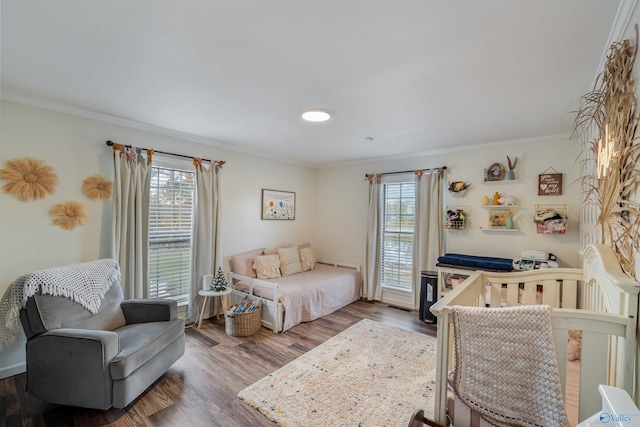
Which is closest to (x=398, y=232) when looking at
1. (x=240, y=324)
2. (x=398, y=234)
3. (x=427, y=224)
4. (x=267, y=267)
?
(x=398, y=234)

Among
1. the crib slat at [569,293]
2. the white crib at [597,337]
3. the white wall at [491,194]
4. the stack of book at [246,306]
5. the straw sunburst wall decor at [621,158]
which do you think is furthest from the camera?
the stack of book at [246,306]

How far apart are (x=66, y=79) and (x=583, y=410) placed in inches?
142

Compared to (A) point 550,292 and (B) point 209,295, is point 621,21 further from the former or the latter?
(B) point 209,295

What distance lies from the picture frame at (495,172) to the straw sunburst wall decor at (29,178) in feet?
15.7

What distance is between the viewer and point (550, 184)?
3.19 metres

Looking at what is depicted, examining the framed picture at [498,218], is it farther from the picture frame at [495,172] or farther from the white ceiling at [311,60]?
the white ceiling at [311,60]

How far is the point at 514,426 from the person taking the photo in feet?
3.72

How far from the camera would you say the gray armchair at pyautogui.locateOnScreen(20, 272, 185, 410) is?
1875mm

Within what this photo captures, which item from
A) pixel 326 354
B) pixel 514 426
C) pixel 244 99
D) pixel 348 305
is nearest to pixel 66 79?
pixel 244 99

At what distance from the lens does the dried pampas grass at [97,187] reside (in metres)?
2.71

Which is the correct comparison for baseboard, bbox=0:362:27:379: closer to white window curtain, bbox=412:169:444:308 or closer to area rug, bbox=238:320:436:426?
area rug, bbox=238:320:436:426

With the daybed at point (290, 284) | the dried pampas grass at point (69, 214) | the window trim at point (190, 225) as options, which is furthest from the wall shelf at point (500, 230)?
the dried pampas grass at point (69, 214)

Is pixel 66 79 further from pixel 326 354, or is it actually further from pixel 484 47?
pixel 326 354

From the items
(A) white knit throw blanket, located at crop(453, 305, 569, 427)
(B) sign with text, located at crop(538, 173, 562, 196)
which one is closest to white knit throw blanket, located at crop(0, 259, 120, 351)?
(A) white knit throw blanket, located at crop(453, 305, 569, 427)
